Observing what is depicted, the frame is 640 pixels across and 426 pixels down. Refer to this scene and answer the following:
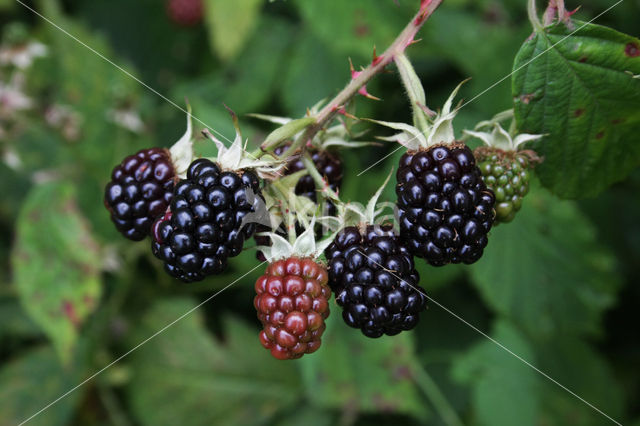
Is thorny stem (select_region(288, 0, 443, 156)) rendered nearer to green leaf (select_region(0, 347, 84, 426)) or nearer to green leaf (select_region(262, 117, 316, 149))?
green leaf (select_region(262, 117, 316, 149))

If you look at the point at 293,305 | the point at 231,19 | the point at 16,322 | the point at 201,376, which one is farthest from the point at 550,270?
the point at 16,322

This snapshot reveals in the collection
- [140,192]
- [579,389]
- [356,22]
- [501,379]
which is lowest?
[501,379]

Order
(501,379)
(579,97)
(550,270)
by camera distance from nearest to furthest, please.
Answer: (579,97)
(550,270)
(501,379)

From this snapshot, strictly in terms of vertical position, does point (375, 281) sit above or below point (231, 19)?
above

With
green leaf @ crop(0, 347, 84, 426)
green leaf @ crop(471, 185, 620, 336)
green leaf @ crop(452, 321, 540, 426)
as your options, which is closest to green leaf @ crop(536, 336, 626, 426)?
green leaf @ crop(452, 321, 540, 426)

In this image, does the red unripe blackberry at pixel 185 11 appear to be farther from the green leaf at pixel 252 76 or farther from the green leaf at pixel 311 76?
the green leaf at pixel 311 76

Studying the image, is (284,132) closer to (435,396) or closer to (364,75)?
(364,75)

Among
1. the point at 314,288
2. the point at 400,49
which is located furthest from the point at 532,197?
the point at 314,288

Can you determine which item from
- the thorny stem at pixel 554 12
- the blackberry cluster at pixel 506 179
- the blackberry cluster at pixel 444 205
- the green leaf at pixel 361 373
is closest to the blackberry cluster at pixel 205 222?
the blackberry cluster at pixel 444 205

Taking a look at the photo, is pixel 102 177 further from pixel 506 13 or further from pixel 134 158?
pixel 506 13
